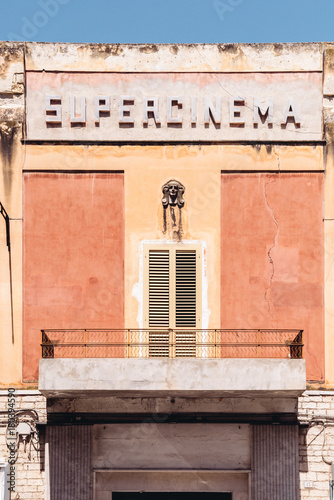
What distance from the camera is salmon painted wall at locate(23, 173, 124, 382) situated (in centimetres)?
1964

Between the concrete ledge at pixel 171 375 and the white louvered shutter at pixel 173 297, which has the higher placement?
the white louvered shutter at pixel 173 297

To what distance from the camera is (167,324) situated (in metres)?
19.4

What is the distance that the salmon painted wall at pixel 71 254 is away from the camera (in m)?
19.6

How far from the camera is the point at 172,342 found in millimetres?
19109

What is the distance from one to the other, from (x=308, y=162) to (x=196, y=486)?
23.2 ft

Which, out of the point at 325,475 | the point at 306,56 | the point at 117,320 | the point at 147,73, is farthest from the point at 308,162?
the point at 325,475

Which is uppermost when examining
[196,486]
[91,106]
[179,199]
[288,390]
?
[91,106]

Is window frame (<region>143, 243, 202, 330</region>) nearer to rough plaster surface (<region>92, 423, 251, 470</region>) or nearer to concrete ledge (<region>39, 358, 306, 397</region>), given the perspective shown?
concrete ledge (<region>39, 358, 306, 397</region>)

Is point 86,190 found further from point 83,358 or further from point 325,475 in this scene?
point 325,475

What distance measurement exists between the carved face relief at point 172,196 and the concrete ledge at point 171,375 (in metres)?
3.69

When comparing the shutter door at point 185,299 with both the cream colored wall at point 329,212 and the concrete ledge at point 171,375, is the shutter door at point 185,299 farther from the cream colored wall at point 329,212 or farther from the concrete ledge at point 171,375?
the cream colored wall at point 329,212

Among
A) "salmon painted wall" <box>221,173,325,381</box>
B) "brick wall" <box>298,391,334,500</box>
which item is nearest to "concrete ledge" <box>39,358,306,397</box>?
"brick wall" <box>298,391,334,500</box>

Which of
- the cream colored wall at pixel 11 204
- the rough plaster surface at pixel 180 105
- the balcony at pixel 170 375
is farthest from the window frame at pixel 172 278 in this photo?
the cream colored wall at pixel 11 204

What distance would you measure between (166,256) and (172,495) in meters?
4.86
